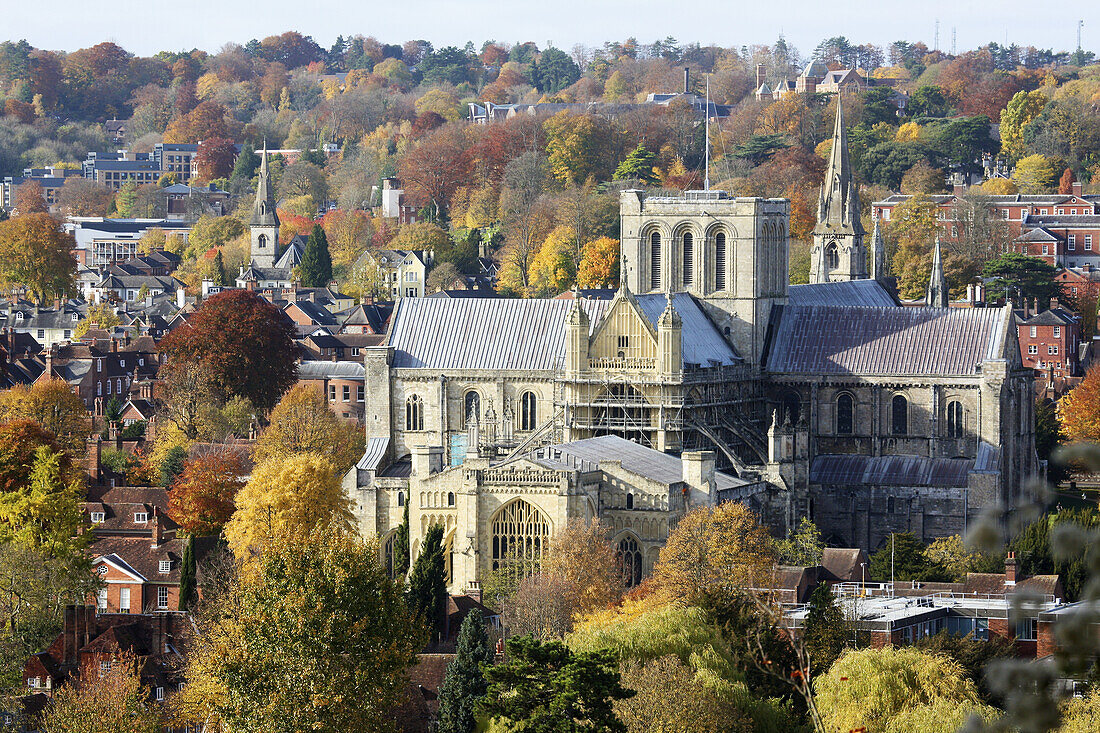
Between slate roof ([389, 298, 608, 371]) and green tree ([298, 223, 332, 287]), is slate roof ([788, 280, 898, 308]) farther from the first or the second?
green tree ([298, 223, 332, 287])

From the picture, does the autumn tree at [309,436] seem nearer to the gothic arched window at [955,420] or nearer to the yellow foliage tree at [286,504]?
the yellow foliage tree at [286,504]

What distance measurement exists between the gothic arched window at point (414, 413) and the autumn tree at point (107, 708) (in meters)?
22.9

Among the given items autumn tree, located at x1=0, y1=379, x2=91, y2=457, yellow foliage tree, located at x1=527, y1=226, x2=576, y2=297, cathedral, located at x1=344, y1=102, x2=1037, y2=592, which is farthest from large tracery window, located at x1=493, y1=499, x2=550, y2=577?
yellow foliage tree, located at x1=527, y1=226, x2=576, y2=297

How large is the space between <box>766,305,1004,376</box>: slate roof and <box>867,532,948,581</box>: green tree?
11155 mm

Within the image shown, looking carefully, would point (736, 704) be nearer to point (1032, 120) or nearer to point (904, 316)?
point (904, 316)

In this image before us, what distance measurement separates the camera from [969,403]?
66.8 m

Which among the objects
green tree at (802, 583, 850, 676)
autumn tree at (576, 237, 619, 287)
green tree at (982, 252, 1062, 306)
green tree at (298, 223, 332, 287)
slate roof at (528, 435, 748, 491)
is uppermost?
green tree at (298, 223, 332, 287)

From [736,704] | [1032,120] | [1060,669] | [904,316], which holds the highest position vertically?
[1032,120]

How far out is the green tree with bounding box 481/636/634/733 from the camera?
35344mm

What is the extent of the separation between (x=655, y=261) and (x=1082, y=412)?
78.2 feet

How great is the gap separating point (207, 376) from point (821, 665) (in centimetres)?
5247

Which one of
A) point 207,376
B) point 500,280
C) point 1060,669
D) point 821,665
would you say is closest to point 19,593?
point 821,665

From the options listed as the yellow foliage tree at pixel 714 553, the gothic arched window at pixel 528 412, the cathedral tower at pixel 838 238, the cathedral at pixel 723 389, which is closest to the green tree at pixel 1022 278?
the cathedral tower at pixel 838 238

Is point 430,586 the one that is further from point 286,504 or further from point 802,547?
point 802,547
